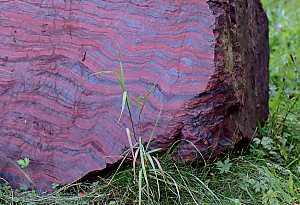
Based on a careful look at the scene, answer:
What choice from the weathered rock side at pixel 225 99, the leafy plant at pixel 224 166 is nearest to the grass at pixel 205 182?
the leafy plant at pixel 224 166

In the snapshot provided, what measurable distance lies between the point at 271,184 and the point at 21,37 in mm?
1674

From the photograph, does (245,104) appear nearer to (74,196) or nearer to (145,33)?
(145,33)

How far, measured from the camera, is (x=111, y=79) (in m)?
2.60

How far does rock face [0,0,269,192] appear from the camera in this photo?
2469 mm

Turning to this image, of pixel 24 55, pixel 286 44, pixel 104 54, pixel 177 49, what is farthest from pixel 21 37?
pixel 286 44

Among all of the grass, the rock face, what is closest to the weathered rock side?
the rock face

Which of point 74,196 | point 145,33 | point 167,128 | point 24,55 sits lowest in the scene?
point 74,196

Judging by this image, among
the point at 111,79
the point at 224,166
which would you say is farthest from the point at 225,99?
the point at 111,79

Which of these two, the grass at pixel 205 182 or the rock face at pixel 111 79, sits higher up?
the rock face at pixel 111 79

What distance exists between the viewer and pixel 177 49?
2518 millimetres

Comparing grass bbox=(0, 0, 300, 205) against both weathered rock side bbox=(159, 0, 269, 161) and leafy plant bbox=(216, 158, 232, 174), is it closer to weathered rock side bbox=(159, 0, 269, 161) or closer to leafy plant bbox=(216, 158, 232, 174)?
leafy plant bbox=(216, 158, 232, 174)

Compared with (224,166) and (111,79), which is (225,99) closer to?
(224,166)

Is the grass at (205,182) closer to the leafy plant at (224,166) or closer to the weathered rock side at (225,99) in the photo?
the leafy plant at (224,166)

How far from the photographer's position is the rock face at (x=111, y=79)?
2.47 meters
